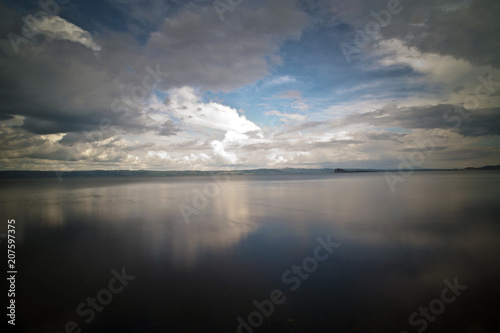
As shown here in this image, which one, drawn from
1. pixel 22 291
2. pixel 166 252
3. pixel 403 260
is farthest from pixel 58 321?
pixel 403 260

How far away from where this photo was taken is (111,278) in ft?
23.5

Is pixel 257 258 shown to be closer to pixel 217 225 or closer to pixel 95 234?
pixel 217 225

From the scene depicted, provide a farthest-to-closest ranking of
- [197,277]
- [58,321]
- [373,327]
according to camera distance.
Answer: [197,277]
[58,321]
[373,327]

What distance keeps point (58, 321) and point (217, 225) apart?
955 centimetres
